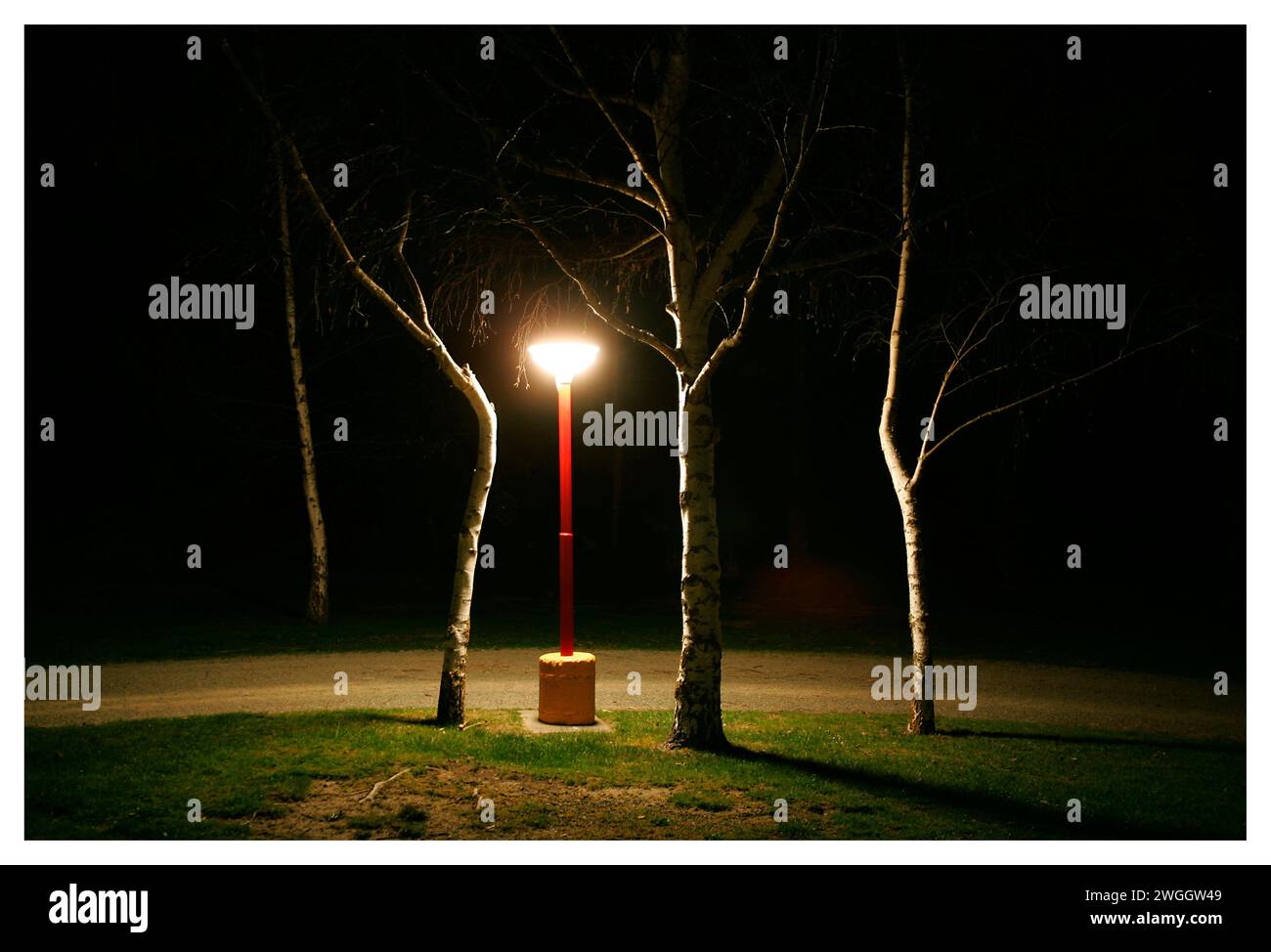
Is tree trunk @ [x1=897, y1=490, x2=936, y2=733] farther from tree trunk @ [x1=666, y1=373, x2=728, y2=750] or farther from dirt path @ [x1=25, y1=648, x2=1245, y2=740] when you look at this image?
tree trunk @ [x1=666, y1=373, x2=728, y2=750]

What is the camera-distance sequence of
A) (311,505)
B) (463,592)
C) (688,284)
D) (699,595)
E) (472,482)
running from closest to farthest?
1. (699,595)
2. (688,284)
3. (472,482)
4. (463,592)
5. (311,505)

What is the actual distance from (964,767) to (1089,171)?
5.75m

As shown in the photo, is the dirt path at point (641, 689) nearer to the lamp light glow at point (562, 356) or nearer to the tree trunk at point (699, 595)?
the tree trunk at point (699, 595)

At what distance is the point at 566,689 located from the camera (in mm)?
9586

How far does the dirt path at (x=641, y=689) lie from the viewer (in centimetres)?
1075

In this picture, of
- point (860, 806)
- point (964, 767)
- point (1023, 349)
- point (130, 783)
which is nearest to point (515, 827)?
point (860, 806)

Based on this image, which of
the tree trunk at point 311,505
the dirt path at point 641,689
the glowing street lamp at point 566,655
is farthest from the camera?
the tree trunk at point 311,505

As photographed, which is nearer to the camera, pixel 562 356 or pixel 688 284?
pixel 688 284

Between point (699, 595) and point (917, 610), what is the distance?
7.94ft

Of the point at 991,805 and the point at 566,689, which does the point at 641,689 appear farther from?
the point at 991,805

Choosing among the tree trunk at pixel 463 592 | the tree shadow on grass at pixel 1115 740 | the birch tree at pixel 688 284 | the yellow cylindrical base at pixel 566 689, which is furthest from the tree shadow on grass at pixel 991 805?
the tree trunk at pixel 463 592

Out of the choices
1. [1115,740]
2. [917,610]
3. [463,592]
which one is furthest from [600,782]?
[1115,740]

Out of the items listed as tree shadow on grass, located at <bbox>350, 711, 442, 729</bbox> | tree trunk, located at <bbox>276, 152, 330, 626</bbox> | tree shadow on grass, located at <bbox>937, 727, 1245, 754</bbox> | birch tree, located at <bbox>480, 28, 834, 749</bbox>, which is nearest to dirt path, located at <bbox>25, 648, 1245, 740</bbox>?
tree shadow on grass, located at <bbox>937, 727, 1245, 754</bbox>

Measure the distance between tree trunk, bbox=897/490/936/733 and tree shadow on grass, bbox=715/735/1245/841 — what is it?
5.76ft
